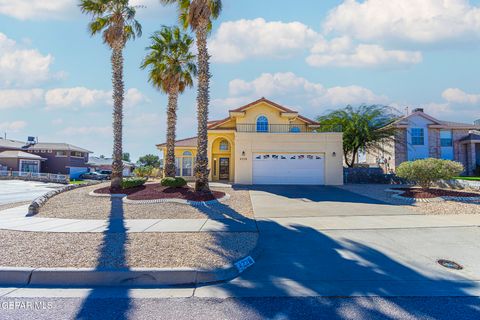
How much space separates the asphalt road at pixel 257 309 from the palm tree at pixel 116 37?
13154 millimetres

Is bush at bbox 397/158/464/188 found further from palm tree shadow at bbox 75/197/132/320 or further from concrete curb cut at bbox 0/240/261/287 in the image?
palm tree shadow at bbox 75/197/132/320

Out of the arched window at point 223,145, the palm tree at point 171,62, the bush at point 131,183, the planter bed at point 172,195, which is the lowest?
the planter bed at point 172,195

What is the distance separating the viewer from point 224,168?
26.9 m

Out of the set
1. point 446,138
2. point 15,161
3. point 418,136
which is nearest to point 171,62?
point 418,136

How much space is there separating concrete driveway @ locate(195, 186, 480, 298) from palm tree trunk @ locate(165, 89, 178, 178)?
9293mm

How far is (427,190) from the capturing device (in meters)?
14.8

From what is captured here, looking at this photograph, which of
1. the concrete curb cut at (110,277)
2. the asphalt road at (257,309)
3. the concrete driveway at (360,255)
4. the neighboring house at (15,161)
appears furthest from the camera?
the neighboring house at (15,161)

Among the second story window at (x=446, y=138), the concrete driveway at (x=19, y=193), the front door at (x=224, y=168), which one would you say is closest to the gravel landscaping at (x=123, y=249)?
the concrete driveway at (x=19, y=193)

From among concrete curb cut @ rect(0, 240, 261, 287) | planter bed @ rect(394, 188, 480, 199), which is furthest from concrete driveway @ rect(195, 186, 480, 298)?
planter bed @ rect(394, 188, 480, 199)

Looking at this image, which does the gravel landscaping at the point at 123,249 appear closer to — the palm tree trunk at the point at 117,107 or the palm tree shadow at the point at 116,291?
the palm tree shadow at the point at 116,291

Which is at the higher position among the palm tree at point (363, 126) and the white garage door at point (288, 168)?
the palm tree at point (363, 126)

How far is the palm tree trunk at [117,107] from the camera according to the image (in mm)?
16688

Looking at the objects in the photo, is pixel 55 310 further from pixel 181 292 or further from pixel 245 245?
pixel 245 245

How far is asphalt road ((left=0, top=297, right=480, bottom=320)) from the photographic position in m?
3.90
